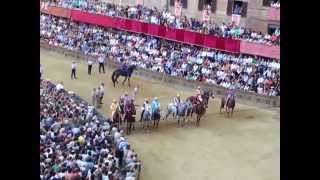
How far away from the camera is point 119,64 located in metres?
20.0

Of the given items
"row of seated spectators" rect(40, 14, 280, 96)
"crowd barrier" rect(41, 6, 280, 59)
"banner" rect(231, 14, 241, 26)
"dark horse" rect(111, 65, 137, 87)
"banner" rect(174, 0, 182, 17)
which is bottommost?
"dark horse" rect(111, 65, 137, 87)

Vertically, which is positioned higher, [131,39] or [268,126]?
[131,39]

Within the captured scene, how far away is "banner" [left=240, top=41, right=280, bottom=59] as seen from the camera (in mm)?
18109

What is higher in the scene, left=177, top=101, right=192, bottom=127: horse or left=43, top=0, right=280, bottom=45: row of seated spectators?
left=43, top=0, right=280, bottom=45: row of seated spectators

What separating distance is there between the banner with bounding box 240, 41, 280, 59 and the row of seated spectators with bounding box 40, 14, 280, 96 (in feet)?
0.64

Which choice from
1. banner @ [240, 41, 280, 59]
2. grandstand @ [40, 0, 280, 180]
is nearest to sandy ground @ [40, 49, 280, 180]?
grandstand @ [40, 0, 280, 180]

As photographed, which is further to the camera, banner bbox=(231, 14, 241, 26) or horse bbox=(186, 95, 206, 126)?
banner bbox=(231, 14, 241, 26)

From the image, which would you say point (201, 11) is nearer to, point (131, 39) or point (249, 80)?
point (131, 39)

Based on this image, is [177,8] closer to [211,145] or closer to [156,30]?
[156,30]

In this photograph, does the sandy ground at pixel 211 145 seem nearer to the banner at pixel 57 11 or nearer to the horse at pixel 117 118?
the horse at pixel 117 118

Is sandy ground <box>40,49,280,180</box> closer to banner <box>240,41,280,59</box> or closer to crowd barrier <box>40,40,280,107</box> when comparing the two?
crowd barrier <box>40,40,280,107</box>

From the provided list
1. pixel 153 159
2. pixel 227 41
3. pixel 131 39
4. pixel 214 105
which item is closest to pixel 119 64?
pixel 131 39
